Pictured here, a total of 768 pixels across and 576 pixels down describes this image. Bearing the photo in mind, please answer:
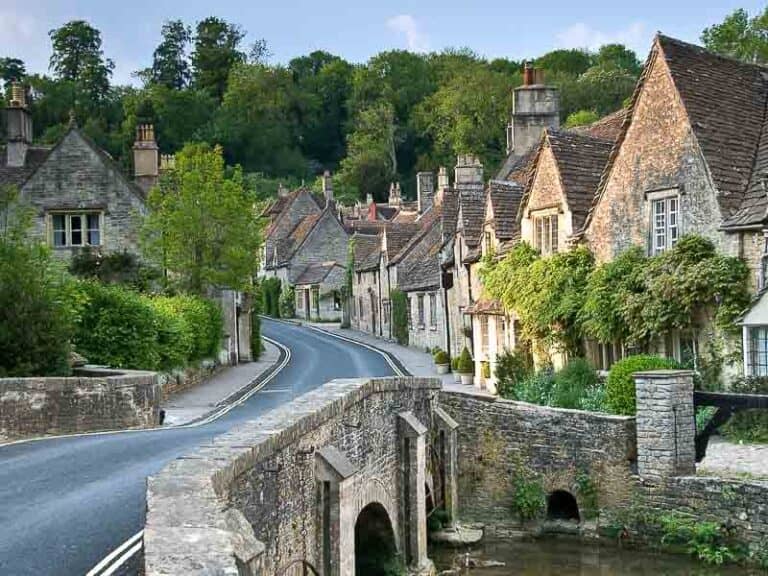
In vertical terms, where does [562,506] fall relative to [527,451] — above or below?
below

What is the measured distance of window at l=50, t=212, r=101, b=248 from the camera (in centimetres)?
4294

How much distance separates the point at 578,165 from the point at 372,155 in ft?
300

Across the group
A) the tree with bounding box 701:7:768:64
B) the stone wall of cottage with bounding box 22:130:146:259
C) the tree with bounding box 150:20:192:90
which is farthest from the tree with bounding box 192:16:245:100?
the stone wall of cottage with bounding box 22:130:146:259

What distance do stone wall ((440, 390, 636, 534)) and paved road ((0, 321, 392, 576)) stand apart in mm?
5216

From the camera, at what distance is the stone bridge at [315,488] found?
862 cm

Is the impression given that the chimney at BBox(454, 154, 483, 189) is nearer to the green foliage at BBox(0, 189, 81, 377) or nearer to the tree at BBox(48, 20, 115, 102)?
the green foliage at BBox(0, 189, 81, 377)

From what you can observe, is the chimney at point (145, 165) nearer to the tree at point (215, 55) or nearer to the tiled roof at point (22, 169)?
the tiled roof at point (22, 169)

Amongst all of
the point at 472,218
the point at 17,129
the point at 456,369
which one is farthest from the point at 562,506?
the point at 17,129

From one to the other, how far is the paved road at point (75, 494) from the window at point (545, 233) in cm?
1116

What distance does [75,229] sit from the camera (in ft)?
141

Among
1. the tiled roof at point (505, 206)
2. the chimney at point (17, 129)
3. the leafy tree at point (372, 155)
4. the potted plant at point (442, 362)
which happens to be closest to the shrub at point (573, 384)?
the tiled roof at point (505, 206)

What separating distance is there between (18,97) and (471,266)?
2014cm

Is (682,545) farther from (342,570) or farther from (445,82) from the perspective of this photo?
(445,82)

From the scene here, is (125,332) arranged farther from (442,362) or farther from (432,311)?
(432,311)
